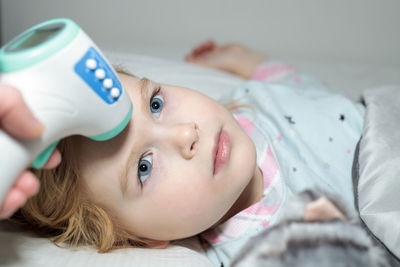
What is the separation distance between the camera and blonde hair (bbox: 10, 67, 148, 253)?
69cm

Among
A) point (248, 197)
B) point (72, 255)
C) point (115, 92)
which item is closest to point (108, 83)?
point (115, 92)

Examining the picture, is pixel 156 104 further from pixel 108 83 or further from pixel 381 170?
pixel 381 170

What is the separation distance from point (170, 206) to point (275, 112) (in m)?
0.42

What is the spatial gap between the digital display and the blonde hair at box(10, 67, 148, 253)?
0.67 feet

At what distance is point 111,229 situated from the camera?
0.73 metres

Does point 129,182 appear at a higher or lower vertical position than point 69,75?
lower

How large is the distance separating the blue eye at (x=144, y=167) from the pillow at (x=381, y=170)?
0.41 metres

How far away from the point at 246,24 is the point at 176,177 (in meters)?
1.08

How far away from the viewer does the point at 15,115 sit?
43 centimetres

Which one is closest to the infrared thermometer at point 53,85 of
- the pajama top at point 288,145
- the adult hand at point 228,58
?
the pajama top at point 288,145

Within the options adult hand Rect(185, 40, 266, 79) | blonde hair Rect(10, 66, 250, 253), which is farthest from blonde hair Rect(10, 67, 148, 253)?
adult hand Rect(185, 40, 266, 79)

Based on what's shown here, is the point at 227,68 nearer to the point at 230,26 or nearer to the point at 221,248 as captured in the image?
the point at 230,26

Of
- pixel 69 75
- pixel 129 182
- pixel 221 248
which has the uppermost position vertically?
pixel 69 75

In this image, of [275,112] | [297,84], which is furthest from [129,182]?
Answer: [297,84]
